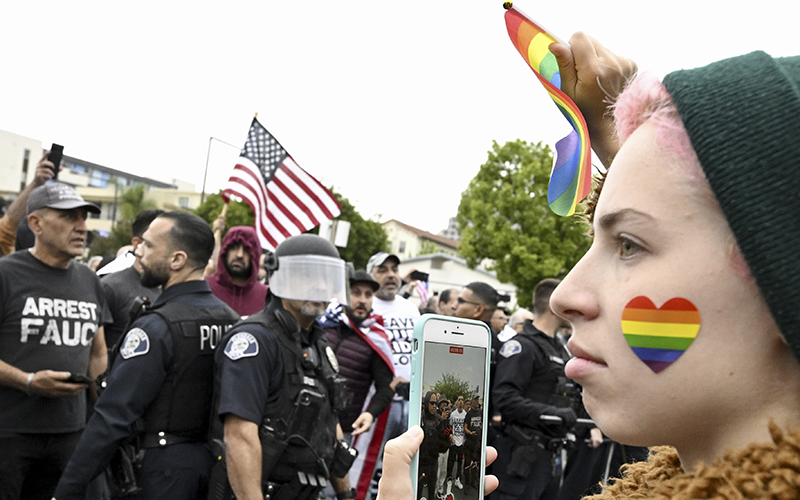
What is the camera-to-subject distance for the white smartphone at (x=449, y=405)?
59.6 inches

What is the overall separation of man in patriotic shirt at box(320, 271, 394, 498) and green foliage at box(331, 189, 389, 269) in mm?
40355

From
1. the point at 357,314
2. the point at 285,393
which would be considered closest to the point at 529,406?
the point at 357,314

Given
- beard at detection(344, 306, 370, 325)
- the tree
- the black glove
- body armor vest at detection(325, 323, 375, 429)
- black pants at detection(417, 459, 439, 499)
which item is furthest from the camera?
the tree

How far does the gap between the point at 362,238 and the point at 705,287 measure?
49740 millimetres

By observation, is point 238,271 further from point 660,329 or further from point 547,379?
point 660,329

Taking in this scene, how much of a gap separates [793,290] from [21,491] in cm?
510

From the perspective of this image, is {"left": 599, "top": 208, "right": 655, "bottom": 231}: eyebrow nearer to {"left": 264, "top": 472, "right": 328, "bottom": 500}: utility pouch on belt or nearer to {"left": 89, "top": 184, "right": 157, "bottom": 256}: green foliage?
{"left": 264, "top": 472, "right": 328, "bottom": 500}: utility pouch on belt

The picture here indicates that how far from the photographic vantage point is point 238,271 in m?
7.20

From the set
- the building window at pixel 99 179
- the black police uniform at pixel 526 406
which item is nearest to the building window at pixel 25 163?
the building window at pixel 99 179

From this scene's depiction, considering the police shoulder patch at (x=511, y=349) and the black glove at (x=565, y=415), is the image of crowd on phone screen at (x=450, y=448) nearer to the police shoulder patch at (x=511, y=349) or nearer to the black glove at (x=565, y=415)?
the black glove at (x=565, y=415)

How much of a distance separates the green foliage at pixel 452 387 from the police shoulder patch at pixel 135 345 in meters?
2.84

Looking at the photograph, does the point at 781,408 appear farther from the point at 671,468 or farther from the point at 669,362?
the point at 671,468

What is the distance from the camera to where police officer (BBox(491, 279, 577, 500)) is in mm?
6742

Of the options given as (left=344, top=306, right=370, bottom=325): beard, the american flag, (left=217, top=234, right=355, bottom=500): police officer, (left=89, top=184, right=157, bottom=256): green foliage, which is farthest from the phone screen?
(left=89, top=184, right=157, bottom=256): green foliage
